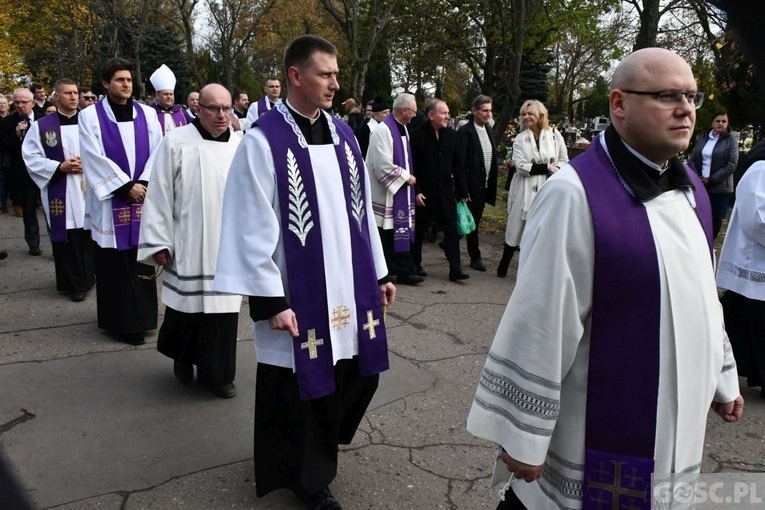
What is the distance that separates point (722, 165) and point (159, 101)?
23.5ft

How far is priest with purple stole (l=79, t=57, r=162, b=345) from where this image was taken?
5.80m

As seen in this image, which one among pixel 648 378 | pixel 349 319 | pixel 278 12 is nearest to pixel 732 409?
pixel 648 378

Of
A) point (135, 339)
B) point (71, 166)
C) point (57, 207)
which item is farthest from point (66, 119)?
point (135, 339)

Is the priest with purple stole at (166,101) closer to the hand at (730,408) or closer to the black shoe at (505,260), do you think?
the black shoe at (505,260)

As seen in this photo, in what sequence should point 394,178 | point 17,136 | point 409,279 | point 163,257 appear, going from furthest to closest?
point 17,136 < point 409,279 < point 394,178 < point 163,257

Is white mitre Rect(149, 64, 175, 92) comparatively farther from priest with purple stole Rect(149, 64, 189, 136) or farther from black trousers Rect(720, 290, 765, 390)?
black trousers Rect(720, 290, 765, 390)

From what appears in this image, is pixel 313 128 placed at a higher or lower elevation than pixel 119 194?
higher

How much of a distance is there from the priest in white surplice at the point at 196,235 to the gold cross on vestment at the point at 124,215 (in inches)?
50.2

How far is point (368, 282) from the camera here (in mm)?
3502

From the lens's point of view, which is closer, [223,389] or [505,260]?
[223,389]

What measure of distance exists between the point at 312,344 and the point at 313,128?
1.01 metres

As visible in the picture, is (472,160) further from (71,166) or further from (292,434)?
(292,434)

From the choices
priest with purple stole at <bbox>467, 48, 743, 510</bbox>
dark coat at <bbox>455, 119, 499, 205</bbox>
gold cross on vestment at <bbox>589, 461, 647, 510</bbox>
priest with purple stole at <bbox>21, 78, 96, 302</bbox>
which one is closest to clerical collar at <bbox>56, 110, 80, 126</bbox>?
priest with purple stole at <bbox>21, 78, 96, 302</bbox>

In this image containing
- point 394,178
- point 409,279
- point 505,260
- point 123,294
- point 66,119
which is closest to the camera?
point 123,294
